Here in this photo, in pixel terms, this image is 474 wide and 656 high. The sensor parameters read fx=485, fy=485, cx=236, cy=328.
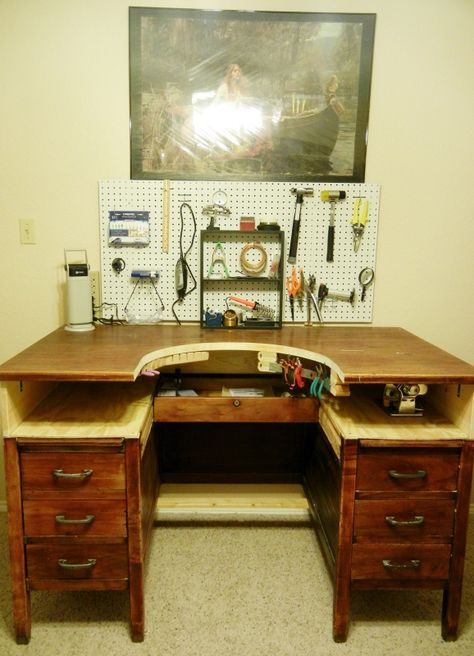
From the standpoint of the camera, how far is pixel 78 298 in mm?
2018

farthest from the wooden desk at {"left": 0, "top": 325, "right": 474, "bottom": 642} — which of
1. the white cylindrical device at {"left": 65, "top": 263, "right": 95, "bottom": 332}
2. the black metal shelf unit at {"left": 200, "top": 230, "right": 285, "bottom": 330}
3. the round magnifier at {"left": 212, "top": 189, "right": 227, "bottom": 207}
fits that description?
the round magnifier at {"left": 212, "top": 189, "right": 227, "bottom": 207}

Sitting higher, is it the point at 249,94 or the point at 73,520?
the point at 249,94

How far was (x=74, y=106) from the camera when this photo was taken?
6.86 feet

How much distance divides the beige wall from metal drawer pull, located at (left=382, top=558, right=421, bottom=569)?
1070 mm

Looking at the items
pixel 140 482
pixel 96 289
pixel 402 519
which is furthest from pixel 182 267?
pixel 402 519

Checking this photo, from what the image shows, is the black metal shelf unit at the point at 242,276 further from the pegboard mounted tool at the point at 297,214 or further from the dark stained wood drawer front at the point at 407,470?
the dark stained wood drawer front at the point at 407,470

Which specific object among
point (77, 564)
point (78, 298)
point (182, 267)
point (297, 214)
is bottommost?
point (77, 564)

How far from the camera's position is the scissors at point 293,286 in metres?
2.17

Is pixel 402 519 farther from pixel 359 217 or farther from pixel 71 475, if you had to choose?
pixel 359 217

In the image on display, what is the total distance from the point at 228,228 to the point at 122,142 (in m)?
0.59

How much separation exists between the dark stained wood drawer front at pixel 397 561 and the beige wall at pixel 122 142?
1.04 m

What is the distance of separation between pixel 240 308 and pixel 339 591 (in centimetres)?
118

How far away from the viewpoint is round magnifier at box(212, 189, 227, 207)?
215 centimetres

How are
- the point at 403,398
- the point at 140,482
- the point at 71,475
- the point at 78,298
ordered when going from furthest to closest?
1. the point at 78,298
2. the point at 403,398
3. the point at 140,482
4. the point at 71,475
